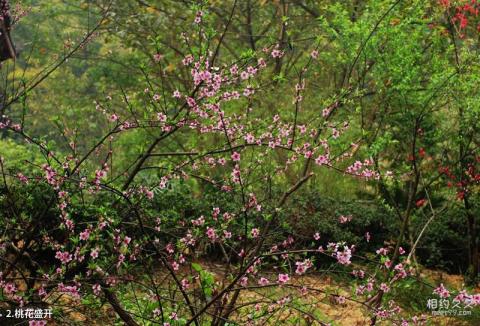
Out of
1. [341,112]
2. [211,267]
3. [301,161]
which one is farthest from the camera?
[301,161]

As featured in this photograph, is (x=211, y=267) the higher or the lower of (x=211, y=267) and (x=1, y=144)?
the lower

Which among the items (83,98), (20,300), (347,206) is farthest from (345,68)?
(20,300)

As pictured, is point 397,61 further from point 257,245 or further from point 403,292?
point 257,245

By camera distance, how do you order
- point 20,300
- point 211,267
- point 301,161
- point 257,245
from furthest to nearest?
point 301,161
point 211,267
point 257,245
point 20,300

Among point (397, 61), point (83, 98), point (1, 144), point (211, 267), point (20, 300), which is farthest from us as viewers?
point (83, 98)

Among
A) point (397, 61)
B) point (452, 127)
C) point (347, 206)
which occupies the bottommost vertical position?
point (347, 206)

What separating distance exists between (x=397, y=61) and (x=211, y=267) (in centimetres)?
378

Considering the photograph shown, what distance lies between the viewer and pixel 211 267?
25.5 ft

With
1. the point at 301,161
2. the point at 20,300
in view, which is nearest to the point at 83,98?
the point at 301,161

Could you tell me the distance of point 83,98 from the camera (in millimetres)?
13859

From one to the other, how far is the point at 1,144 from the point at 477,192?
384 inches

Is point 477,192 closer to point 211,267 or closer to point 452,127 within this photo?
point 452,127

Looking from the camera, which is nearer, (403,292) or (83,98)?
(403,292)

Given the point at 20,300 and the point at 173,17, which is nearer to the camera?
the point at 20,300
